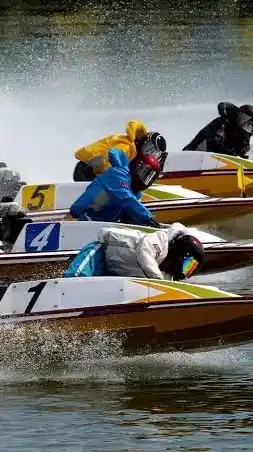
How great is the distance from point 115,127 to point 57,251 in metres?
10.6

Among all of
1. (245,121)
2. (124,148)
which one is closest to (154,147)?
(124,148)

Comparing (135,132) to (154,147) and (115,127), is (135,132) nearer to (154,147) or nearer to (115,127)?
(154,147)

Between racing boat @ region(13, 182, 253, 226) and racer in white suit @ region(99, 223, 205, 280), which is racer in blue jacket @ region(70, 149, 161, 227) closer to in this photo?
racing boat @ region(13, 182, 253, 226)

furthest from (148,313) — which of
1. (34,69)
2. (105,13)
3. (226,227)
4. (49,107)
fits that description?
(105,13)

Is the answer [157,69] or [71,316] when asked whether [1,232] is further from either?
[157,69]

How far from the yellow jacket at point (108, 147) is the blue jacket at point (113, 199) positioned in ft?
5.15

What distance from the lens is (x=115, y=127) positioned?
23.4 m

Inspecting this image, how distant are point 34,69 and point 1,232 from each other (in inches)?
658

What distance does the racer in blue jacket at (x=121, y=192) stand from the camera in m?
12.9

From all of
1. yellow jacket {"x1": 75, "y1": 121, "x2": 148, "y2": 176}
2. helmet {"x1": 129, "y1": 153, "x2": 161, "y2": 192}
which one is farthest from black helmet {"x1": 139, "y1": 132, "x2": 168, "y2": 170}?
helmet {"x1": 129, "y1": 153, "x2": 161, "y2": 192}

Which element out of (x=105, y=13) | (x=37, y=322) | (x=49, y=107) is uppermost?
(x=105, y=13)

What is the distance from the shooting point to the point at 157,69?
1180 inches

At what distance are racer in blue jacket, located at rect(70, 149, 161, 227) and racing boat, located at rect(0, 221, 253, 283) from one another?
0.25 m

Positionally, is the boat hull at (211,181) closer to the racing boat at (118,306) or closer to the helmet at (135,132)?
the helmet at (135,132)
